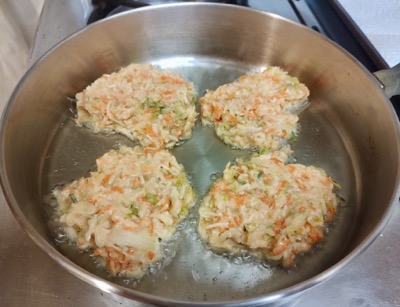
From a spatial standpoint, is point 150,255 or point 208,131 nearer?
point 150,255

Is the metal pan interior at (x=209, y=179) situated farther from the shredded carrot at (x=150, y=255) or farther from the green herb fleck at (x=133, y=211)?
the green herb fleck at (x=133, y=211)

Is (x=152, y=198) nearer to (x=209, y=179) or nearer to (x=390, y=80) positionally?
(x=209, y=179)

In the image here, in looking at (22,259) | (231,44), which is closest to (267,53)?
(231,44)

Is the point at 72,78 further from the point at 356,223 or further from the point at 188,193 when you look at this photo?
the point at 356,223

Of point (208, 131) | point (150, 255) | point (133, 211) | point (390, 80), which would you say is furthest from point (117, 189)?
point (390, 80)

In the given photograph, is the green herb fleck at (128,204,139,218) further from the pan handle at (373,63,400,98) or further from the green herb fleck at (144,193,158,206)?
the pan handle at (373,63,400,98)

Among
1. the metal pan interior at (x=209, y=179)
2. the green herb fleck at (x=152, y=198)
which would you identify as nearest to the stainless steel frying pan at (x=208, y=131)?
the metal pan interior at (x=209, y=179)

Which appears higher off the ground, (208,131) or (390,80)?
(390,80)

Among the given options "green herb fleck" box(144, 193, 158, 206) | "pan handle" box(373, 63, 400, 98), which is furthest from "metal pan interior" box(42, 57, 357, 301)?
"pan handle" box(373, 63, 400, 98)
